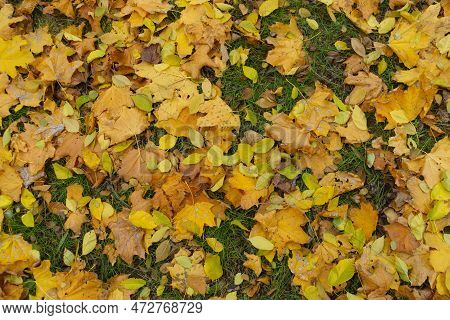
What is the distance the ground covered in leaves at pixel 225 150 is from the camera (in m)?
2.28

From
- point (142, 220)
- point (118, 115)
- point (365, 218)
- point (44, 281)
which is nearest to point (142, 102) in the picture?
point (118, 115)

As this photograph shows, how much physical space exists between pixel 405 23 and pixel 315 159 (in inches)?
34.2

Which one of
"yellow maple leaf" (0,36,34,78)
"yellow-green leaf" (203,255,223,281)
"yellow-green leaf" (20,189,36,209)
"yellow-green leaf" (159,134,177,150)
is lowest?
"yellow-green leaf" (203,255,223,281)

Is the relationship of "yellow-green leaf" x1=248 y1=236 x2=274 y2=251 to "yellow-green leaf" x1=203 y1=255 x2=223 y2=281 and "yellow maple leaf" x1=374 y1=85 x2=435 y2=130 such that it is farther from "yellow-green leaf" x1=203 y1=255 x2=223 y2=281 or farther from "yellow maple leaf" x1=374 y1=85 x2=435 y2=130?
"yellow maple leaf" x1=374 y1=85 x2=435 y2=130

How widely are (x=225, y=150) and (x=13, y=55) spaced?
119cm

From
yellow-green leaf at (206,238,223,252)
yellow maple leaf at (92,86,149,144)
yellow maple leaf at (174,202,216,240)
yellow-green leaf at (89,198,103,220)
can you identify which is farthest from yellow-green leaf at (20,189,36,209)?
yellow-green leaf at (206,238,223,252)

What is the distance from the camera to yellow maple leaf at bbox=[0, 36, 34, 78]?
2.49 metres

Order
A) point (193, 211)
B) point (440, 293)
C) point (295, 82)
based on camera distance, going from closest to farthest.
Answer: point (440, 293) → point (193, 211) → point (295, 82)

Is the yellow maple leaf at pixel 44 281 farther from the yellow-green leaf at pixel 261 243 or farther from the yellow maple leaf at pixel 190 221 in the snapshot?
the yellow-green leaf at pixel 261 243

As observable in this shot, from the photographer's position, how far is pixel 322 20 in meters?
2.61

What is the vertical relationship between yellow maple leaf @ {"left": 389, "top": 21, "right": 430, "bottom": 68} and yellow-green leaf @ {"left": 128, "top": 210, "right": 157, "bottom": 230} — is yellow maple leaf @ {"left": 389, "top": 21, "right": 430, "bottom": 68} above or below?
above

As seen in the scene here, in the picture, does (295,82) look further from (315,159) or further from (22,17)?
(22,17)

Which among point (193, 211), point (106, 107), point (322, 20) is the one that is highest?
point (322, 20)

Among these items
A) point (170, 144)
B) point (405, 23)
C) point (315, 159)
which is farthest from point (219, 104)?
point (405, 23)
